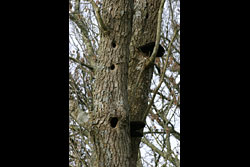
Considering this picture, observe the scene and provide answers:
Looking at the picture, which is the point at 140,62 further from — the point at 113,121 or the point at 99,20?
the point at 113,121

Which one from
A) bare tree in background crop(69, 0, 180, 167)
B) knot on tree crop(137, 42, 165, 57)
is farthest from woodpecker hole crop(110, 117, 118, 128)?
knot on tree crop(137, 42, 165, 57)

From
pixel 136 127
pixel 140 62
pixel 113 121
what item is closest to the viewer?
pixel 113 121

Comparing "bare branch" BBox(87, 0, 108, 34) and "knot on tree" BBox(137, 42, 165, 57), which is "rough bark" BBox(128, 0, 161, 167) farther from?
"bare branch" BBox(87, 0, 108, 34)

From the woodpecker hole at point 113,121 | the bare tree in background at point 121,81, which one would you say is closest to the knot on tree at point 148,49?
the bare tree in background at point 121,81

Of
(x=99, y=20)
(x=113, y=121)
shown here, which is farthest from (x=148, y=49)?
(x=113, y=121)

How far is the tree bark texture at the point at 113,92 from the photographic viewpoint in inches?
124

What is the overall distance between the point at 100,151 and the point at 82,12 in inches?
143

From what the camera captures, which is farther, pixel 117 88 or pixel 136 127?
pixel 136 127

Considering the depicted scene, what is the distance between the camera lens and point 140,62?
3.92 meters

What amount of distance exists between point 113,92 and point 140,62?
Answer: 754 mm

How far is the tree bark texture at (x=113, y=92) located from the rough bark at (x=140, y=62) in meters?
0.43

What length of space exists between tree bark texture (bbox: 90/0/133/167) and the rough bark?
0.43 metres

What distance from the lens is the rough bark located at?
3.71 m
